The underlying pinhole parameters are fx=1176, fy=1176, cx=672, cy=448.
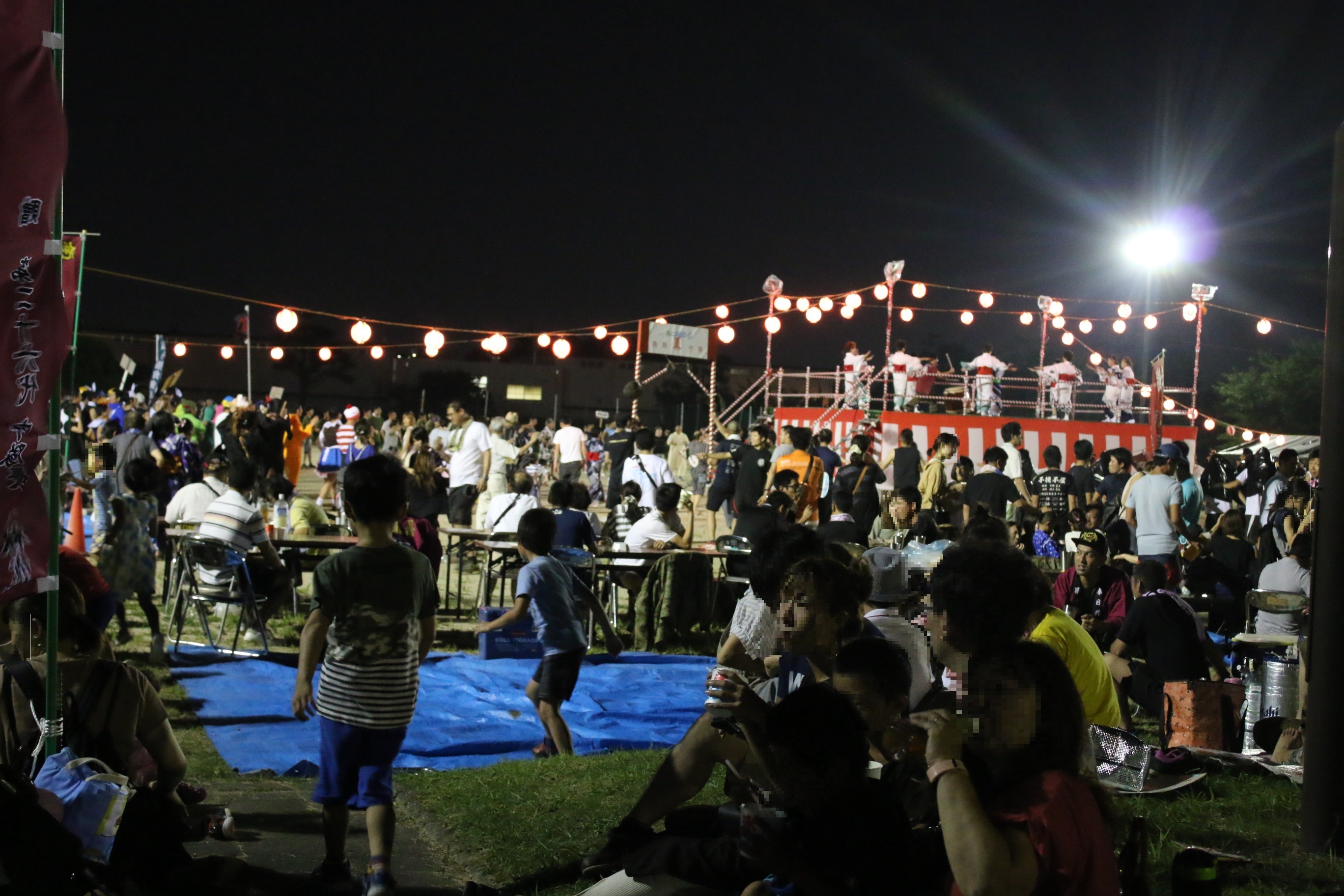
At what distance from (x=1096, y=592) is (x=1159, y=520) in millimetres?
3390

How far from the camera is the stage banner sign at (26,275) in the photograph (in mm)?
3723

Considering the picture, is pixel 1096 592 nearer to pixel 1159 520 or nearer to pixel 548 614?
pixel 1159 520

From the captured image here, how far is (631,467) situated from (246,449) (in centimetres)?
474

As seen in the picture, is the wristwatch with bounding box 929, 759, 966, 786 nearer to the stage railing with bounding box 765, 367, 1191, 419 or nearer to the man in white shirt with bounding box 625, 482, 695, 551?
the man in white shirt with bounding box 625, 482, 695, 551

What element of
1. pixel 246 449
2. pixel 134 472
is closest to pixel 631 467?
pixel 246 449

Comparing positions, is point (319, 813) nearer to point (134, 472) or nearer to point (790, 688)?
point (790, 688)

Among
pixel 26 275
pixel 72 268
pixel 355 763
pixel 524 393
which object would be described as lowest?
pixel 355 763

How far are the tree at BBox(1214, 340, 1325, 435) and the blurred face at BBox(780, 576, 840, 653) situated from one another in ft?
128

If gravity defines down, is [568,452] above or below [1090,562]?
above

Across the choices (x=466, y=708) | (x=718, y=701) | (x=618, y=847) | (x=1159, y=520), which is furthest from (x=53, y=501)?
(x=1159, y=520)

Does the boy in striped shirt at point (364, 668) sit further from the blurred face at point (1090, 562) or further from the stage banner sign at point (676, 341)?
the stage banner sign at point (676, 341)

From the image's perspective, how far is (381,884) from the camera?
12.9 feet

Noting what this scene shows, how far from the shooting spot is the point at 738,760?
4.04m

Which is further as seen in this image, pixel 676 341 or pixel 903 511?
pixel 676 341
